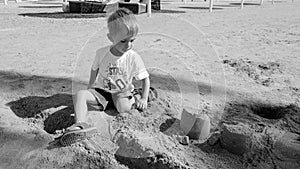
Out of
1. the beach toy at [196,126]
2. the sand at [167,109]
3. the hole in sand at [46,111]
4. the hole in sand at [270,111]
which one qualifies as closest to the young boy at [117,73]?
the sand at [167,109]

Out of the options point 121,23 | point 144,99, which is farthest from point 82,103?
point 121,23

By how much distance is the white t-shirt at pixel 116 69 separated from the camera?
2.42 meters

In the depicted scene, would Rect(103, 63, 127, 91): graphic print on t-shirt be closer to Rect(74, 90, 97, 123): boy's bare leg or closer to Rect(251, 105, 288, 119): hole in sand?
Rect(74, 90, 97, 123): boy's bare leg

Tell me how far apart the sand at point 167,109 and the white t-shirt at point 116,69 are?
240 mm

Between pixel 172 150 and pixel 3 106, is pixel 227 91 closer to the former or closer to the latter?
pixel 172 150

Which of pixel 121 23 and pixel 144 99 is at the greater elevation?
pixel 121 23

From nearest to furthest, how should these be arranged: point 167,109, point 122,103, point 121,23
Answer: point 121,23 → point 122,103 → point 167,109

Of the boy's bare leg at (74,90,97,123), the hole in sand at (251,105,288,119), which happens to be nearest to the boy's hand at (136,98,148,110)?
the boy's bare leg at (74,90,97,123)

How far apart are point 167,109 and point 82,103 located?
745 millimetres

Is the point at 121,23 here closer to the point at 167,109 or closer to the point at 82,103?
the point at 82,103

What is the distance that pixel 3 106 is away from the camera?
100 inches

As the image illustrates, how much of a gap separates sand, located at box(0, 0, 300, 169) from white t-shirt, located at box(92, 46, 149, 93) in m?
0.24

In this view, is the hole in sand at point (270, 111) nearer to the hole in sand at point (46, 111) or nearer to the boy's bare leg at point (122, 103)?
the boy's bare leg at point (122, 103)

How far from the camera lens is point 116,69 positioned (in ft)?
7.92
